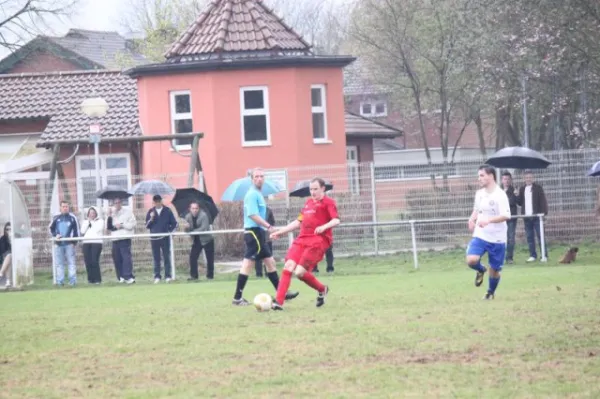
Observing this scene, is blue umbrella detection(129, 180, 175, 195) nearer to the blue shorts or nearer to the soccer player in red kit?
the soccer player in red kit

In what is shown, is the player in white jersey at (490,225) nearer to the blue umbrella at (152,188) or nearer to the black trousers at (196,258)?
the black trousers at (196,258)

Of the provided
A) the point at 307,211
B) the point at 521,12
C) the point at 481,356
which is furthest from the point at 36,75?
the point at 481,356

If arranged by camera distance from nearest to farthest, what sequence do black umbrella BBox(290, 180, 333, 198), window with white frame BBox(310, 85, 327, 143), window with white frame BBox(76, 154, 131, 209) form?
1. black umbrella BBox(290, 180, 333, 198)
2. window with white frame BBox(310, 85, 327, 143)
3. window with white frame BBox(76, 154, 131, 209)

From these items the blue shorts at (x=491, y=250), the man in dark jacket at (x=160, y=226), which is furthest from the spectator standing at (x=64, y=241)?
the blue shorts at (x=491, y=250)

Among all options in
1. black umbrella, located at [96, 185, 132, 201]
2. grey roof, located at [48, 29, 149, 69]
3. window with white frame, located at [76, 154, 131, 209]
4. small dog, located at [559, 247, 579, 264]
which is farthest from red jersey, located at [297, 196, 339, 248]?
grey roof, located at [48, 29, 149, 69]

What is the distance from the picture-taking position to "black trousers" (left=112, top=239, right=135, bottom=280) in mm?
26250

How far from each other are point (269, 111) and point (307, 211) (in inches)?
847

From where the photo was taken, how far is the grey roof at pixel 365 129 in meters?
46.1

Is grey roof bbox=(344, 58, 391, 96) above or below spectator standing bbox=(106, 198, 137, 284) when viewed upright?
above

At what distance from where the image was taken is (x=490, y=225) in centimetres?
1658

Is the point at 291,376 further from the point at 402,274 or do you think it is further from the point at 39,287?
the point at 39,287

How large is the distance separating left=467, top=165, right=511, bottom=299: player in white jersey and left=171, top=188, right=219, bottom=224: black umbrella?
10.9 metres

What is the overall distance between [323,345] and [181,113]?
26753mm

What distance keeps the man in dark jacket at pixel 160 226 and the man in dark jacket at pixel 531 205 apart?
24.6 feet
